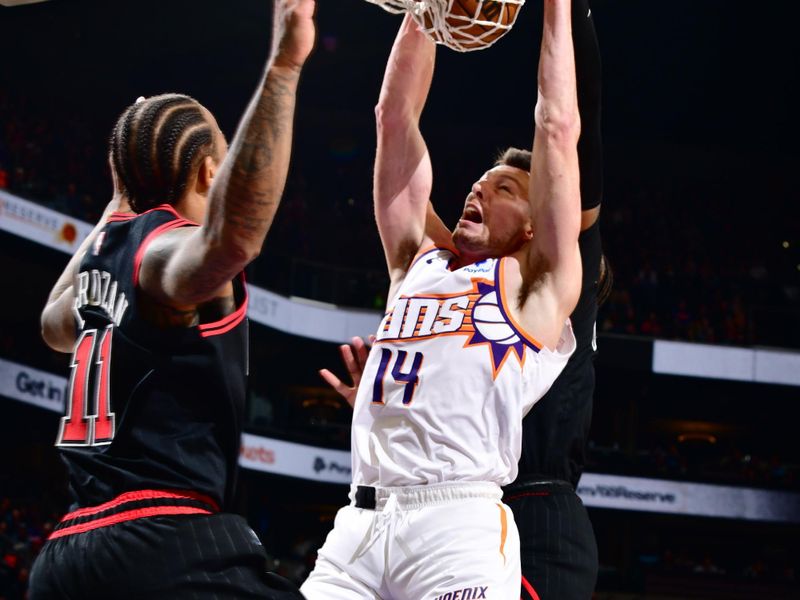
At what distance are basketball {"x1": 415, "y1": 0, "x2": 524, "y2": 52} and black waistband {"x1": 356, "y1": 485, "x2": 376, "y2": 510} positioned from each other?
1.34m

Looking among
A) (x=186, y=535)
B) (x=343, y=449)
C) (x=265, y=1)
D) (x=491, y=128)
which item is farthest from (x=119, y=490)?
(x=491, y=128)

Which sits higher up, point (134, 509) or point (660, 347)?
point (660, 347)

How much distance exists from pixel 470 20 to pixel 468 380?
3.43ft

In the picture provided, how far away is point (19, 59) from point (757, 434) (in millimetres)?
17706

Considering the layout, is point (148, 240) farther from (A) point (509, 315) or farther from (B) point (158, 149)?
(A) point (509, 315)

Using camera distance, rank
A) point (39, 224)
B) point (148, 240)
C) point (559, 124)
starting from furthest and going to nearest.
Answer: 1. point (39, 224)
2. point (559, 124)
3. point (148, 240)

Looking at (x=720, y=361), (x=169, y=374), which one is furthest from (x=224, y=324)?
(x=720, y=361)

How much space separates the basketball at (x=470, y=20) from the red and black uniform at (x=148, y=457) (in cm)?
110

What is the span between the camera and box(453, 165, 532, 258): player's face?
134 inches

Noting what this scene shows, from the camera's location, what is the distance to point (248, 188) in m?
2.05

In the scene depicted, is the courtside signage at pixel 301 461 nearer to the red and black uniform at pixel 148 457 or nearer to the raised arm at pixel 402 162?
the raised arm at pixel 402 162

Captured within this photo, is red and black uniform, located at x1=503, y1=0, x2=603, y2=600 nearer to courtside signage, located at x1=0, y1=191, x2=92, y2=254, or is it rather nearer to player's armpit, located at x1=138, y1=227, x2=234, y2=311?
player's armpit, located at x1=138, y1=227, x2=234, y2=311

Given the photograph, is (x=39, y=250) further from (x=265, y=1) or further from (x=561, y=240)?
(x=561, y=240)

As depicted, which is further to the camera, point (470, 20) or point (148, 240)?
point (470, 20)
